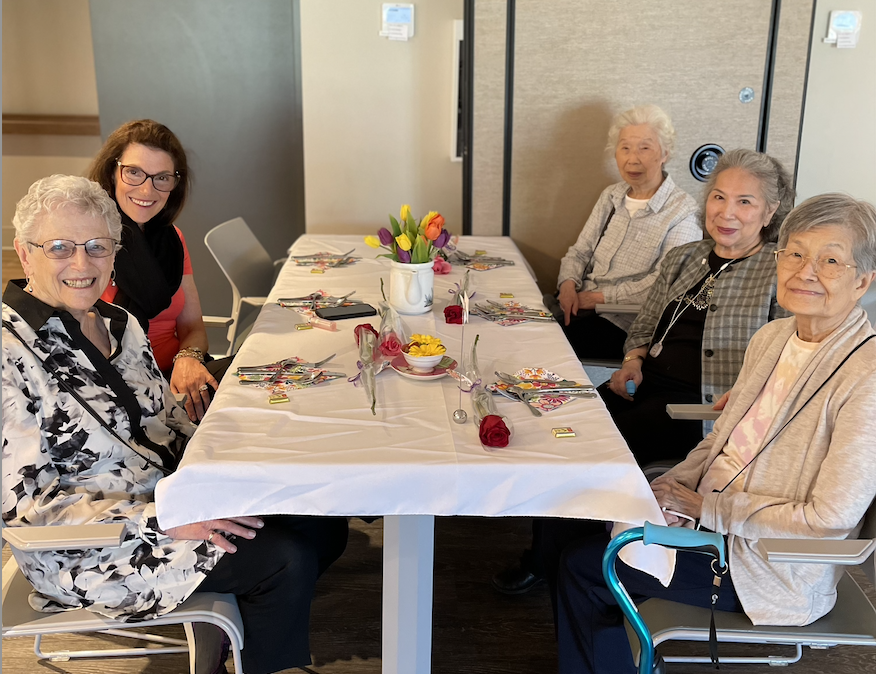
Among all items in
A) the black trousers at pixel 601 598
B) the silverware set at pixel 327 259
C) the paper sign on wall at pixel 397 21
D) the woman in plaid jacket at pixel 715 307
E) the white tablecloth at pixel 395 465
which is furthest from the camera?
the paper sign on wall at pixel 397 21

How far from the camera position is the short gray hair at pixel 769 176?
7.63 feet

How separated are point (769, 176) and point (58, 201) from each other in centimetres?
189

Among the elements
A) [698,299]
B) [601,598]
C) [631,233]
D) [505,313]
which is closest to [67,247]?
[505,313]

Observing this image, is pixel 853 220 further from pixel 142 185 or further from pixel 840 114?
pixel 840 114

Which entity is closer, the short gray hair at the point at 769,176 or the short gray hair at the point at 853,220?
the short gray hair at the point at 853,220

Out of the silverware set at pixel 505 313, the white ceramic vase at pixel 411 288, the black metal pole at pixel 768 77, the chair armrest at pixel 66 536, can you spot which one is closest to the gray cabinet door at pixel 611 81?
the black metal pole at pixel 768 77

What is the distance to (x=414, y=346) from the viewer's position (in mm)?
1946

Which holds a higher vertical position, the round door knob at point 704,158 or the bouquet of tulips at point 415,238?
the round door knob at point 704,158

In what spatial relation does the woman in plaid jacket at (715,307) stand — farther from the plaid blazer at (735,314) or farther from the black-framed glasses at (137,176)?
the black-framed glasses at (137,176)

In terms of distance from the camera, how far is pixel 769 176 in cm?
233

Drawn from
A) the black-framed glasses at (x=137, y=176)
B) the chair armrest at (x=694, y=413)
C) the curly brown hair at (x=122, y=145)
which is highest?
the curly brown hair at (x=122, y=145)

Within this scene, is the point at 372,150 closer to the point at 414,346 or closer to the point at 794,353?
the point at 414,346

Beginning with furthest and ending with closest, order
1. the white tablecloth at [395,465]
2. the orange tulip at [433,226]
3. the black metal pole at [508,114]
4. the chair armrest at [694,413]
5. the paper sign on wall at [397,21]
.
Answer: the paper sign on wall at [397,21] → the black metal pole at [508,114] → the orange tulip at [433,226] → the chair armrest at [694,413] → the white tablecloth at [395,465]

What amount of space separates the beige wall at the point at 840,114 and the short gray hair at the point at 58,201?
3.21m
